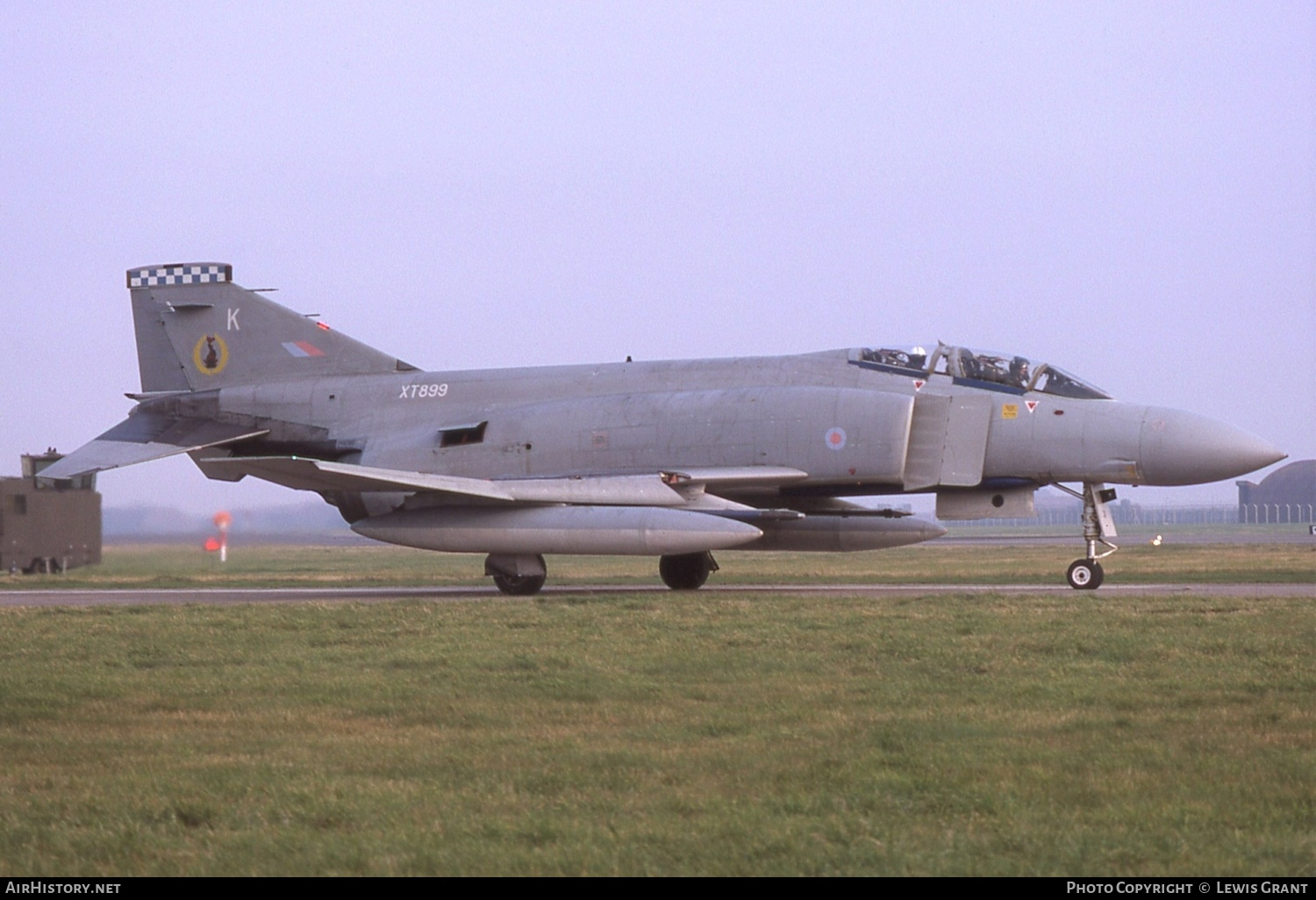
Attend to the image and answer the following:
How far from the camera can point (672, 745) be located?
6.53 metres

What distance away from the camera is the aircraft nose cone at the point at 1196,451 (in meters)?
16.1

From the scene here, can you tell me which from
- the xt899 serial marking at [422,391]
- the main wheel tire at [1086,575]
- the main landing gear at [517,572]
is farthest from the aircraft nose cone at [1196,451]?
the xt899 serial marking at [422,391]

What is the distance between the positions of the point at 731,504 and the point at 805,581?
3902 mm

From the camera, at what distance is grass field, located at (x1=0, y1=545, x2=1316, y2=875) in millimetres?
4730

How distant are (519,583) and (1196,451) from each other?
823 cm

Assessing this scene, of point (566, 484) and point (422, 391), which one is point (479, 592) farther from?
point (422, 391)

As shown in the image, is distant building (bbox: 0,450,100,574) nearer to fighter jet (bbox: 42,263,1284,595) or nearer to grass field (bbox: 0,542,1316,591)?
grass field (bbox: 0,542,1316,591)

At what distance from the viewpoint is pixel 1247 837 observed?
4.77m

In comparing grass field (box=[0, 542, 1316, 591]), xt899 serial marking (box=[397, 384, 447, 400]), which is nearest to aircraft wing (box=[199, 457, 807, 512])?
grass field (box=[0, 542, 1316, 591])

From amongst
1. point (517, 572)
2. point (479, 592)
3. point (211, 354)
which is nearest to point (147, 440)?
point (211, 354)

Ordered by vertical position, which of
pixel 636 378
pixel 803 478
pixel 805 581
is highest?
pixel 636 378
